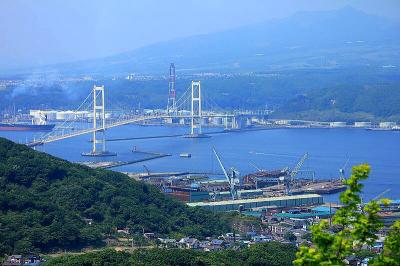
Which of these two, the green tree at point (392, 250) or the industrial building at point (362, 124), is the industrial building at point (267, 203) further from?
the industrial building at point (362, 124)

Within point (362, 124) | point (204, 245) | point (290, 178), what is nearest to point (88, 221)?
point (204, 245)

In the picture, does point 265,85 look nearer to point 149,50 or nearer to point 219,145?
point 219,145

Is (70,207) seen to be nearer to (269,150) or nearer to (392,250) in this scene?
(392,250)

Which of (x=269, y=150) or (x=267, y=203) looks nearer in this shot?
(x=267, y=203)

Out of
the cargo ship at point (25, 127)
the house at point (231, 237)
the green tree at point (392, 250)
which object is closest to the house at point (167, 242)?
the house at point (231, 237)

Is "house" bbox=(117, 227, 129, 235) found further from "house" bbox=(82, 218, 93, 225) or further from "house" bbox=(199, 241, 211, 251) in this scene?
"house" bbox=(199, 241, 211, 251)
